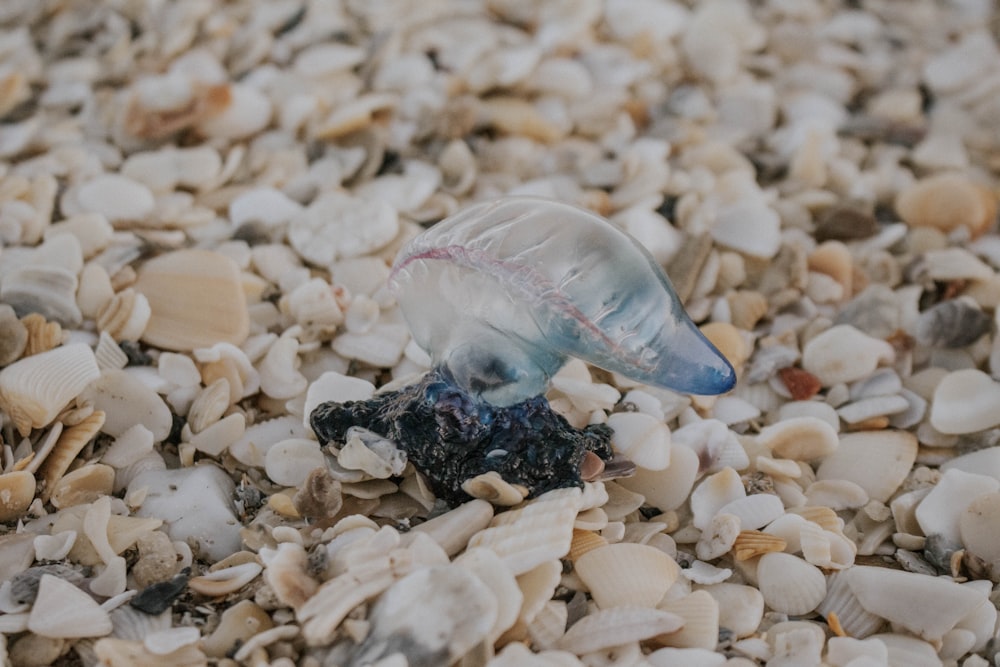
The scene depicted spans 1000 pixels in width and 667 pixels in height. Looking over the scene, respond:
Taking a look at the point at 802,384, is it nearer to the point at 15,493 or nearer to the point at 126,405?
the point at 126,405

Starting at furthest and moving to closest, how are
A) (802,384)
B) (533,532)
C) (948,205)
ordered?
1. (948,205)
2. (802,384)
3. (533,532)

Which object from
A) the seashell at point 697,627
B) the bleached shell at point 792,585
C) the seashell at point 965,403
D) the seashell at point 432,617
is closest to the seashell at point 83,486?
the seashell at point 432,617

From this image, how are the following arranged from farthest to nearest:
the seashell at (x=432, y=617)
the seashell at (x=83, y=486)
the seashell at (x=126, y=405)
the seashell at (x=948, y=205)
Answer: the seashell at (x=948, y=205), the seashell at (x=126, y=405), the seashell at (x=83, y=486), the seashell at (x=432, y=617)

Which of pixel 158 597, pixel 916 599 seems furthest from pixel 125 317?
pixel 916 599

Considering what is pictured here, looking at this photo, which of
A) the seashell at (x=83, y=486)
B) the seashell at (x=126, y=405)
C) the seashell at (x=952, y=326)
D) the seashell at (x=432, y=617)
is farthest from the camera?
the seashell at (x=952, y=326)

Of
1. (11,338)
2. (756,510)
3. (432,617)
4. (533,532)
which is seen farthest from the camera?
(11,338)

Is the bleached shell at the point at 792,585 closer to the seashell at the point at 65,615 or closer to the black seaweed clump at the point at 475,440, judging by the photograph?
the black seaweed clump at the point at 475,440
